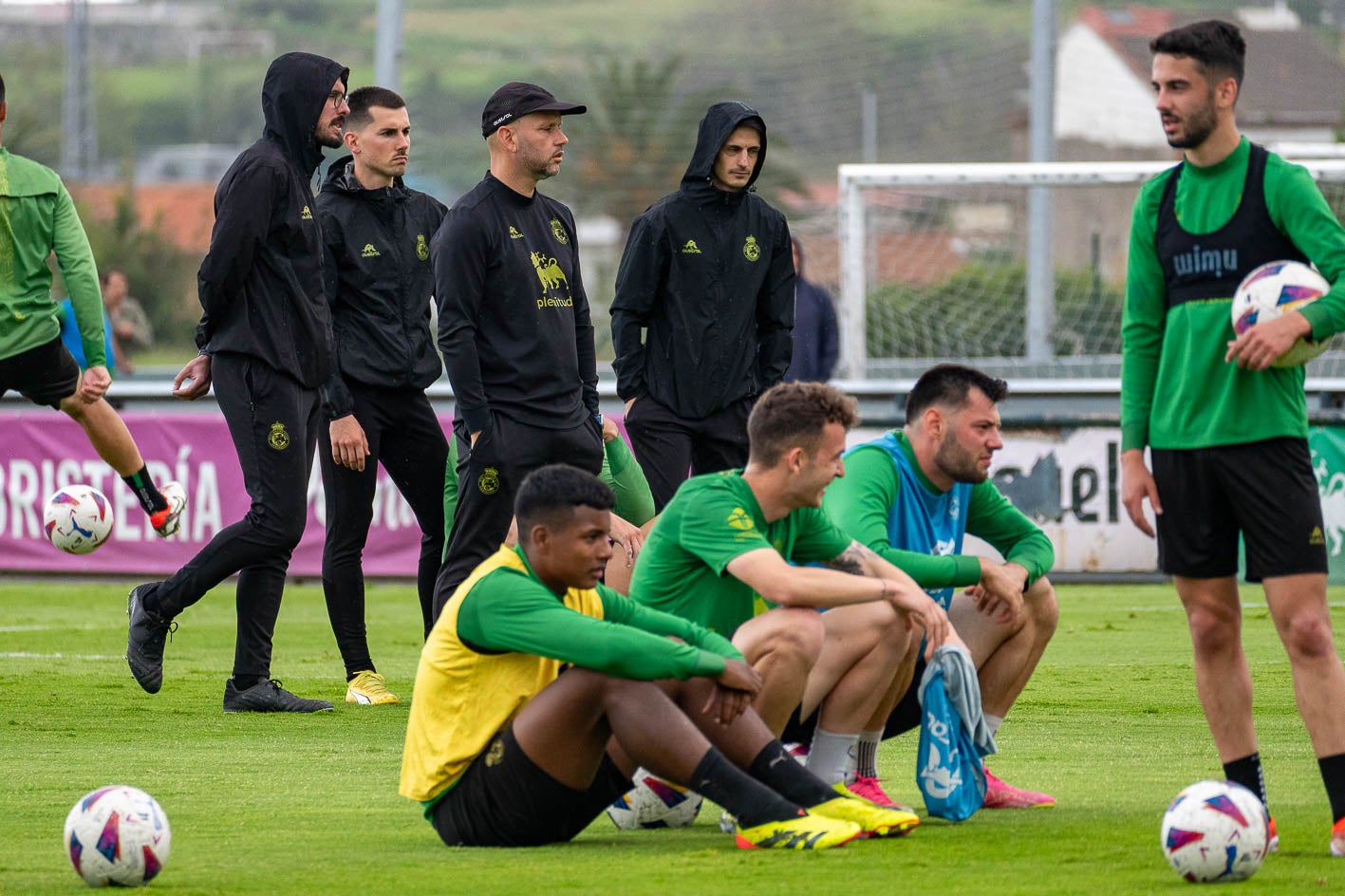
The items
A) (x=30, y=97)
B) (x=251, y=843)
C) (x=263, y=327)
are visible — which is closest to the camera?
(x=251, y=843)

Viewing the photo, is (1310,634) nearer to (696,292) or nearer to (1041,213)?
(696,292)

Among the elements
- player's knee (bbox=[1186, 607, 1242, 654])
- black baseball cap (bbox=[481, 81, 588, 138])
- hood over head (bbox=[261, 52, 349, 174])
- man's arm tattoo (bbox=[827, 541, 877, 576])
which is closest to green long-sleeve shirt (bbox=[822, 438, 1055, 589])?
man's arm tattoo (bbox=[827, 541, 877, 576])

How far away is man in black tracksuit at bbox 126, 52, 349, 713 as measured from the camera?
802 cm

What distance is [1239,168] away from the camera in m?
5.32

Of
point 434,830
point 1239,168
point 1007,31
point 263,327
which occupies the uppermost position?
point 1007,31

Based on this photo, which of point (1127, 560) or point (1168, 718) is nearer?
point (1168, 718)

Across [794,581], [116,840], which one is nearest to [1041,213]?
[794,581]

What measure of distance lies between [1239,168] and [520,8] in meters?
53.9

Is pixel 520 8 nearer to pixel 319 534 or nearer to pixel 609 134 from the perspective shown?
pixel 609 134

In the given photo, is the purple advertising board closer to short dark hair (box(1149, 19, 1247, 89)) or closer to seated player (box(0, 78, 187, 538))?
seated player (box(0, 78, 187, 538))

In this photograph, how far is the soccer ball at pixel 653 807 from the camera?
5.83 metres

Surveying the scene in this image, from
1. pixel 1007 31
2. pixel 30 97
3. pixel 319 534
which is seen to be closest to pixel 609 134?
pixel 1007 31

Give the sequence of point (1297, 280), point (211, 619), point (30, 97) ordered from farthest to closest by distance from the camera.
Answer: point (30, 97) < point (211, 619) < point (1297, 280)

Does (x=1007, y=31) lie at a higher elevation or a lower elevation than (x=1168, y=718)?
higher
